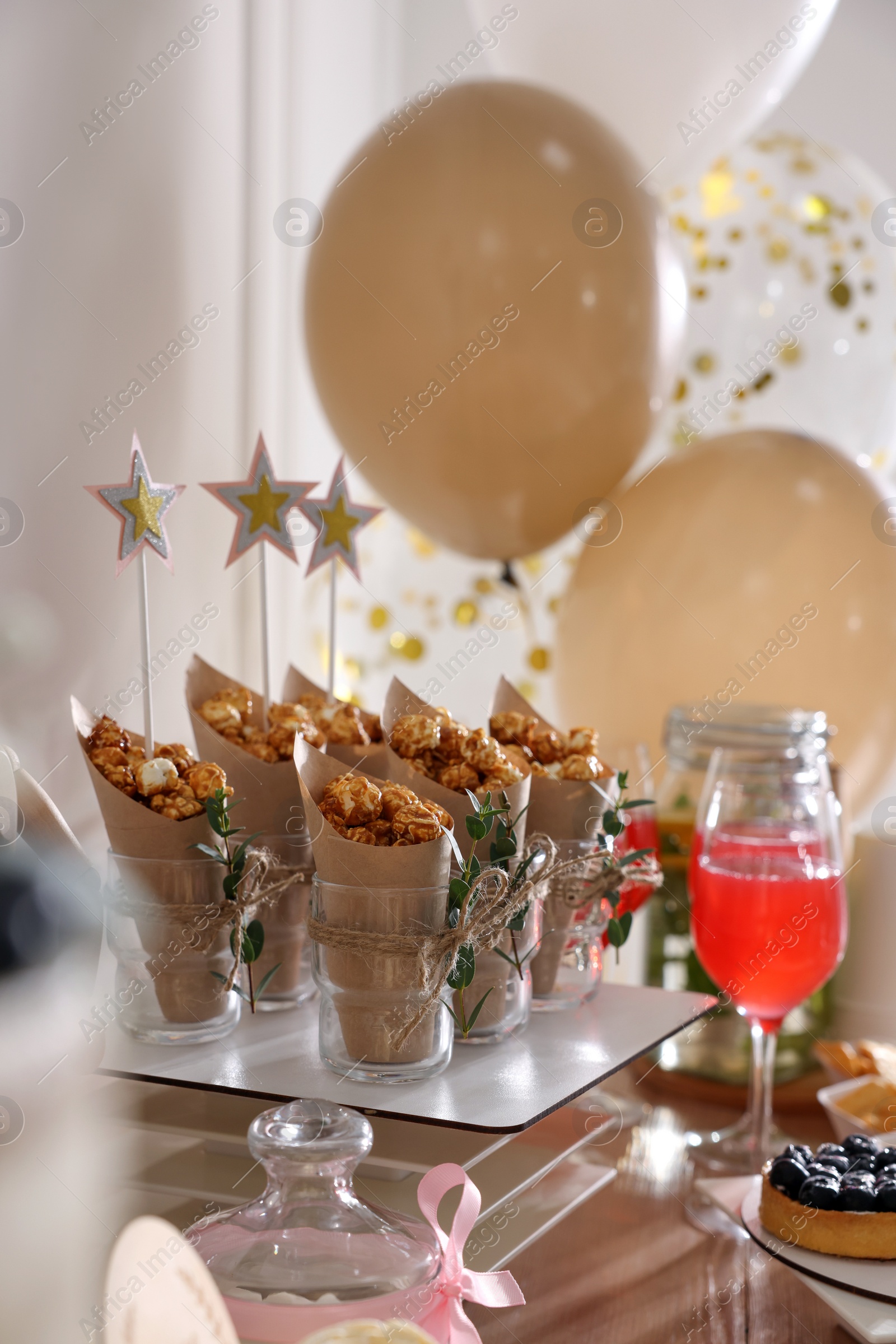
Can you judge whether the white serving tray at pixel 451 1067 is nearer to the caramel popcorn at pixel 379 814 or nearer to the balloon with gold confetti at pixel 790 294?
the caramel popcorn at pixel 379 814

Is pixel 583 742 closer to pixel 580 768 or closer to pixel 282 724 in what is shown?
pixel 580 768

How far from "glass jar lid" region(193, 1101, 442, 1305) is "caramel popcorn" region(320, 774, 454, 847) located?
156 millimetres

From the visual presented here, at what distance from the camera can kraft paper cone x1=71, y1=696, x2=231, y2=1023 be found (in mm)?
791

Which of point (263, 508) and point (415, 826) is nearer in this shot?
point (415, 826)

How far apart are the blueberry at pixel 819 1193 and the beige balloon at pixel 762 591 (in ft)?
1.91

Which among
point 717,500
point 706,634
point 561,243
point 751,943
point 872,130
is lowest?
point 751,943

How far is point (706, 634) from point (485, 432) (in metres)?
0.33

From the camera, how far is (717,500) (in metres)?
1.34

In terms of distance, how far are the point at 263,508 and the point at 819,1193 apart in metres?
0.62

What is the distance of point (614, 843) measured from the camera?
0.94 m

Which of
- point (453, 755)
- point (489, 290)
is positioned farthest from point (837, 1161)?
point (489, 290)

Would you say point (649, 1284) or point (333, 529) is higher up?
point (333, 529)

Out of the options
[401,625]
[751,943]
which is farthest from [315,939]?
[401,625]

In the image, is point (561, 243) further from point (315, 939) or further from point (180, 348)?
point (315, 939)
